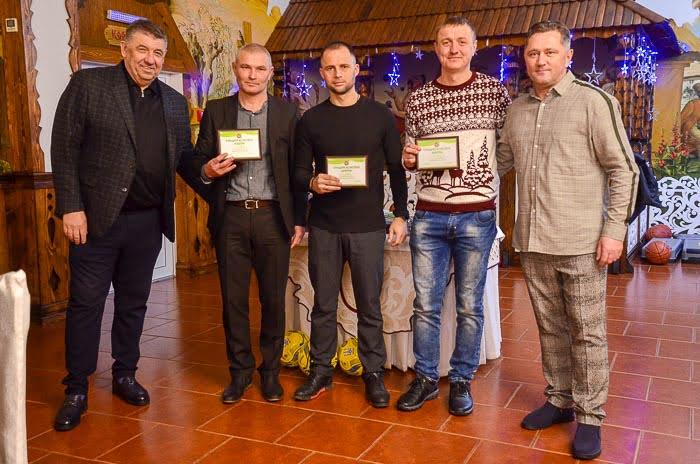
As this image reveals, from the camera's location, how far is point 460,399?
354cm

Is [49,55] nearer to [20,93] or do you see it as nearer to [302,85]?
[20,93]

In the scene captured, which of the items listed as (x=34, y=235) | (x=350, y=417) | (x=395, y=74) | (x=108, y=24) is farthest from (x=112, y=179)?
(x=395, y=74)

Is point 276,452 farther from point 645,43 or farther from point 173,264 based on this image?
point 645,43

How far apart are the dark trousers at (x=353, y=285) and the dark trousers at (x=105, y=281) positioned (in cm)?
87

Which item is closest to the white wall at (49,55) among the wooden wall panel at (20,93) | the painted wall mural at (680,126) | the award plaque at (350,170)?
the wooden wall panel at (20,93)

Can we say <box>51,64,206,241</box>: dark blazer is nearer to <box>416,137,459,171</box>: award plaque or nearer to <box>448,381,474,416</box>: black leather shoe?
<box>416,137,459,171</box>: award plaque

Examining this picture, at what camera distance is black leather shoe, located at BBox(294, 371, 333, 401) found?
12.3 ft

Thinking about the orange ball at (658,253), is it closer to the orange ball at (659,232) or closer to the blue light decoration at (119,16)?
the orange ball at (659,232)

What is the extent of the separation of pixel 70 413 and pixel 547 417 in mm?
2339

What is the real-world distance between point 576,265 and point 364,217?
3.52 feet

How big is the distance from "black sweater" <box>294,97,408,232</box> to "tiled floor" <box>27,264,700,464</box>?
1006mm

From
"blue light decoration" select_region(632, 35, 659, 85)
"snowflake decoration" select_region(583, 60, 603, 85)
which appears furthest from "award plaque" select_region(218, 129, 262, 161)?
"snowflake decoration" select_region(583, 60, 603, 85)

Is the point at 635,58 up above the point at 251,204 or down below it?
above

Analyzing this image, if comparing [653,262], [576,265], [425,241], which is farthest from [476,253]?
[653,262]
